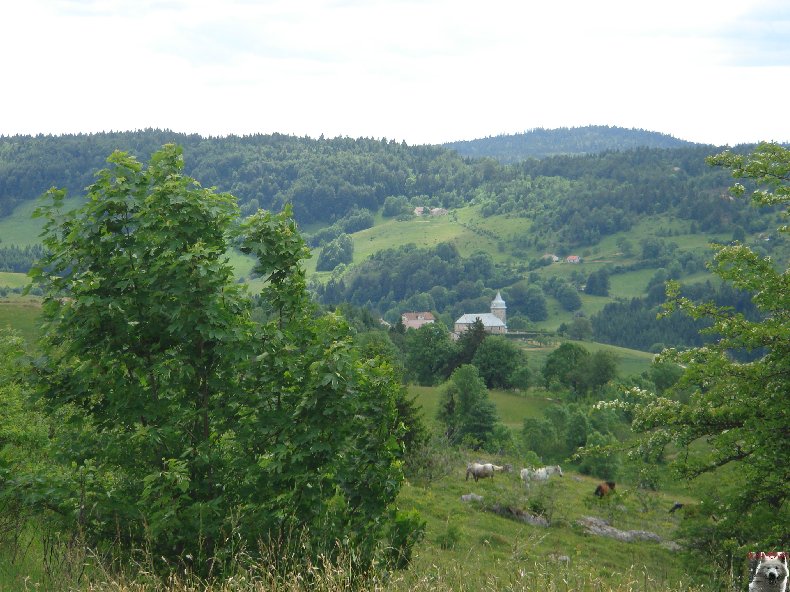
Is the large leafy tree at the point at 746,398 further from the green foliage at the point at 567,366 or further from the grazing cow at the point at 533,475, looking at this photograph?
the green foliage at the point at 567,366

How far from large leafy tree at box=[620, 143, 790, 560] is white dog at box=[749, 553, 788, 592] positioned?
1131 centimetres

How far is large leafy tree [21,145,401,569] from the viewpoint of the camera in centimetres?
877

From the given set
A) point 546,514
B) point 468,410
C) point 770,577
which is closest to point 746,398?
point 770,577

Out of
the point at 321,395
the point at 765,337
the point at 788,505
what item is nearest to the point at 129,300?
the point at 321,395

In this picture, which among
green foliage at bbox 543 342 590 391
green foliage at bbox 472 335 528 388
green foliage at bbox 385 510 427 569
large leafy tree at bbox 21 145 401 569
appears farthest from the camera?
green foliage at bbox 543 342 590 391

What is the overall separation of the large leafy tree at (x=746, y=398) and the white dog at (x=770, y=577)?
1131 centimetres

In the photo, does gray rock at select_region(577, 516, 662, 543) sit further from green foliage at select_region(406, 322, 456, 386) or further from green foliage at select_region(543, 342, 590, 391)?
green foliage at select_region(543, 342, 590, 391)

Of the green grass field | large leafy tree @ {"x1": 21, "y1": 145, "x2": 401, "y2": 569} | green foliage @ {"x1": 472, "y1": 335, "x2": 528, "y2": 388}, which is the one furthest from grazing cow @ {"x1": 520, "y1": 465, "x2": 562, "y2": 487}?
the green grass field

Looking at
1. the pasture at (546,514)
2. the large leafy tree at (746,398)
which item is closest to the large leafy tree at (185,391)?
→ the large leafy tree at (746,398)

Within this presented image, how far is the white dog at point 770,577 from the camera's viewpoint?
4059mm

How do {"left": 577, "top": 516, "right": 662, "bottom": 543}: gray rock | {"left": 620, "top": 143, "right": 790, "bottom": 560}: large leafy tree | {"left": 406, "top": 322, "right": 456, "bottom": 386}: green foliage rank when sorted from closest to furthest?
{"left": 620, "top": 143, "right": 790, "bottom": 560}: large leafy tree → {"left": 577, "top": 516, "right": 662, "bottom": 543}: gray rock → {"left": 406, "top": 322, "right": 456, "bottom": 386}: green foliage

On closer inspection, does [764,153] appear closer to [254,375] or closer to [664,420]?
[664,420]

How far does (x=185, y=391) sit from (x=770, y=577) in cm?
731

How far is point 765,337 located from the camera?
49.1 ft
